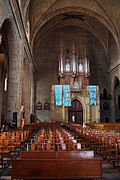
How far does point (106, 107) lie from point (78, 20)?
49.8 feet

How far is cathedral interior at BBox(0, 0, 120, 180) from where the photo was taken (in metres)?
21.4

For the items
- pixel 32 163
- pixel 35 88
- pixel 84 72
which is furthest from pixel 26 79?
pixel 32 163

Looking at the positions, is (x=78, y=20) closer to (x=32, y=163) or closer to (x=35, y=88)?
(x=35, y=88)

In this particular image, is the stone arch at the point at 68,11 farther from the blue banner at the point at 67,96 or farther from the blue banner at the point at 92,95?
the blue banner at the point at 67,96

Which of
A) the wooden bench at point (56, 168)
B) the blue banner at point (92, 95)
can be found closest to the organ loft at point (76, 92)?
the blue banner at point (92, 95)

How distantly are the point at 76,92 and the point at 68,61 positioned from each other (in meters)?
4.99

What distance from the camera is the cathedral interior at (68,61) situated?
21.4 metres

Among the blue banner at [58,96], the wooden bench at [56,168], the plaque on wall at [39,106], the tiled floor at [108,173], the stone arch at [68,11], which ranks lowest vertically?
the tiled floor at [108,173]

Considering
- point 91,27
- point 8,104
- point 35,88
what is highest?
point 91,27

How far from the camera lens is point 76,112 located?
25766mm

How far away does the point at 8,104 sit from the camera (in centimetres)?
1369

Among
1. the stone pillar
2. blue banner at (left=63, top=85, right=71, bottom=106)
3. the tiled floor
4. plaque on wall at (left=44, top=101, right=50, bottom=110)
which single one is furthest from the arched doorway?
the tiled floor

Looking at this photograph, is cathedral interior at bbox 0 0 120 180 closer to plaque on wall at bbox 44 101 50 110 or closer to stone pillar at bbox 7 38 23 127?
plaque on wall at bbox 44 101 50 110

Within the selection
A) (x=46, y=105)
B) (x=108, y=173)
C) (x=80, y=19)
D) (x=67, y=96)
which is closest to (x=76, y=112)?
(x=67, y=96)
